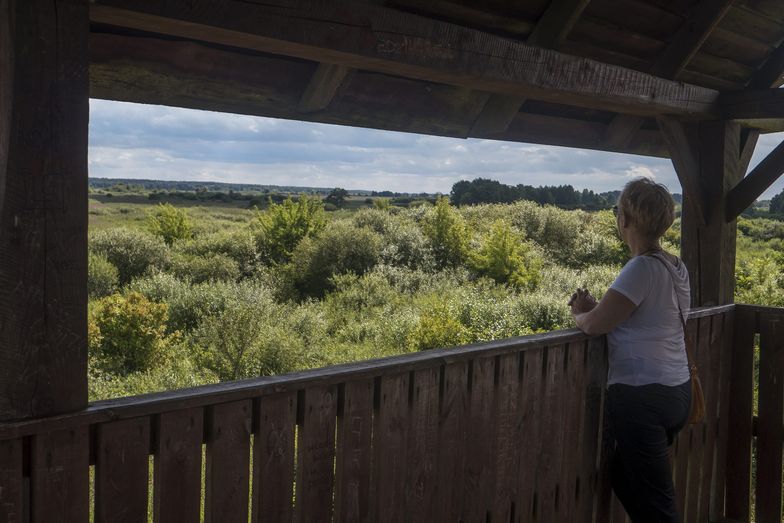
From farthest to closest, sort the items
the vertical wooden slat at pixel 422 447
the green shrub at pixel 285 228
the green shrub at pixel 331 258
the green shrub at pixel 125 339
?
the green shrub at pixel 285 228 → the green shrub at pixel 331 258 → the green shrub at pixel 125 339 → the vertical wooden slat at pixel 422 447

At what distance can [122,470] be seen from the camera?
1690 mm

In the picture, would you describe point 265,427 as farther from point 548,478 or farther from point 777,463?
point 777,463

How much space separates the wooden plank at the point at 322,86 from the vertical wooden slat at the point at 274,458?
1789 millimetres

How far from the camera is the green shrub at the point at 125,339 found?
13.0 m

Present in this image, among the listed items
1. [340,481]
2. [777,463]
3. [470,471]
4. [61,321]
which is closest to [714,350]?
[777,463]

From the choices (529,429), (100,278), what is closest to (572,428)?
(529,429)

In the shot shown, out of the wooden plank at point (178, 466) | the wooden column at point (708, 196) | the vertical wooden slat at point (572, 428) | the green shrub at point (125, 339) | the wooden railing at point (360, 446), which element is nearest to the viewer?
the wooden railing at point (360, 446)

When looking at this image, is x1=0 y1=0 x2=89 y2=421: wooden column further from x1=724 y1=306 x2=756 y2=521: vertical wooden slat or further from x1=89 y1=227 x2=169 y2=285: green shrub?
x1=89 y1=227 x2=169 y2=285: green shrub

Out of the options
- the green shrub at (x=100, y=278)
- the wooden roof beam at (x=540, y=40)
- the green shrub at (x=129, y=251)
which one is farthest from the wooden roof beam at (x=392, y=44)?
the green shrub at (x=129, y=251)

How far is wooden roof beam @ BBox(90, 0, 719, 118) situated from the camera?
6.70ft

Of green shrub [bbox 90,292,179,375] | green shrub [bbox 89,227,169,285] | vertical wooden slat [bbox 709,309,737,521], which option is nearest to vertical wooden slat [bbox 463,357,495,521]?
vertical wooden slat [bbox 709,309,737,521]

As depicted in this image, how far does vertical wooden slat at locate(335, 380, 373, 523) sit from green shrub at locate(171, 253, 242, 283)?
22.1 m

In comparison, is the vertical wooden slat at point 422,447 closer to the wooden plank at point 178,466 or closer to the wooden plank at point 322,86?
the wooden plank at point 178,466

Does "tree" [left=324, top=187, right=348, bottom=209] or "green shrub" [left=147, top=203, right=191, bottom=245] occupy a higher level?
"tree" [left=324, top=187, right=348, bottom=209]
